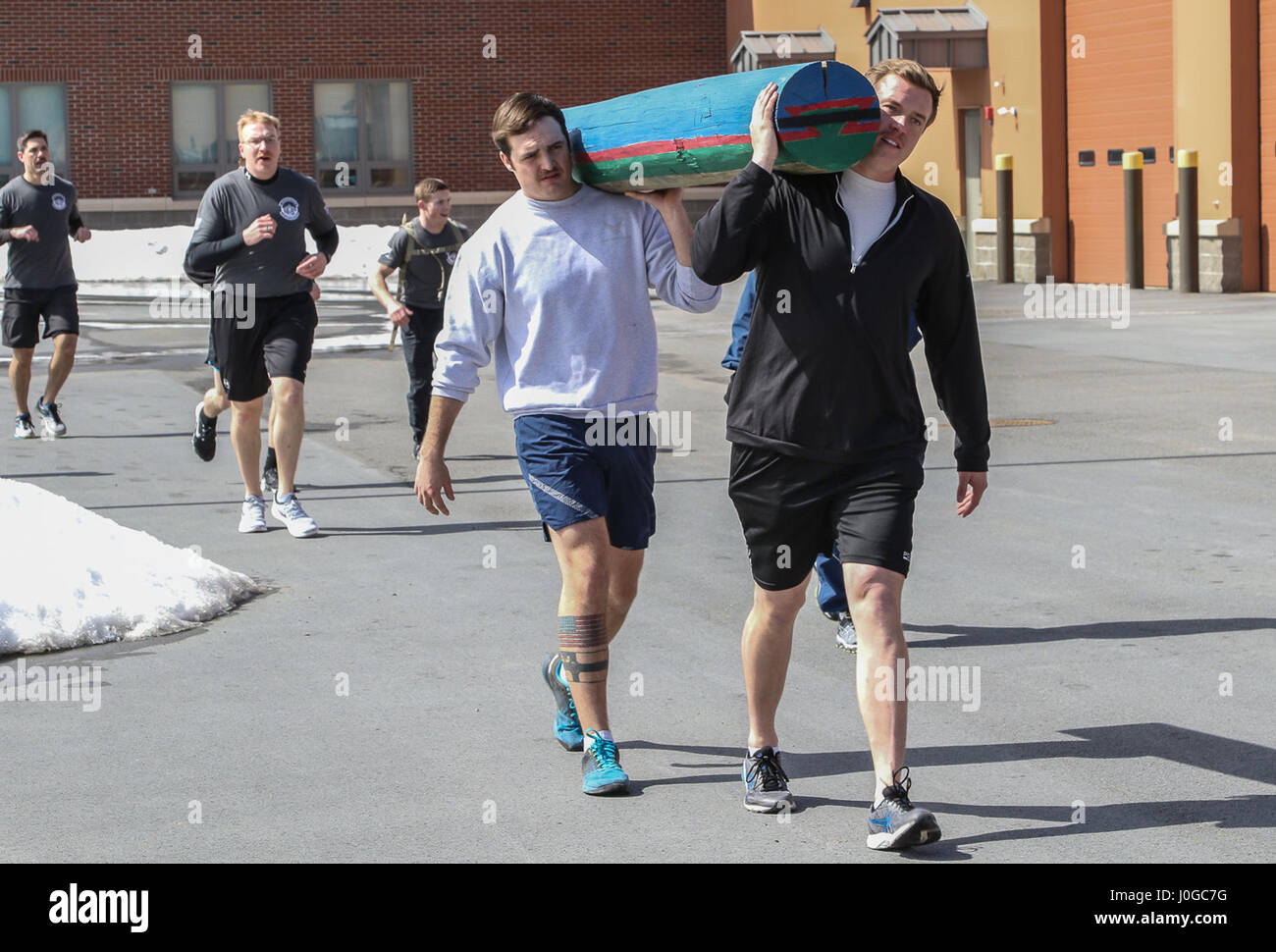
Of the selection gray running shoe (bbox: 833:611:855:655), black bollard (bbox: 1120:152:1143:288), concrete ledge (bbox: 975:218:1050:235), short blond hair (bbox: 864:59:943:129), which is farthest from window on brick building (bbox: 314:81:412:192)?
short blond hair (bbox: 864:59:943:129)

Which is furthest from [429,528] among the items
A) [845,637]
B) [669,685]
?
[669,685]

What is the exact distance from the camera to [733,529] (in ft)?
31.2

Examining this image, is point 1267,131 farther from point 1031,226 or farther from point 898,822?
point 898,822

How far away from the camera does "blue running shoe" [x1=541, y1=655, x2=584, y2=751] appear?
18.7 feet

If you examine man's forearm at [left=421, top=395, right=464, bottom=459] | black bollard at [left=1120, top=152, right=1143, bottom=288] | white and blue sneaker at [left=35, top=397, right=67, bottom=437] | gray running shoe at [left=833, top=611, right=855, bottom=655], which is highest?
black bollard at [left=1120, top=152, right=1143, bottom=288]

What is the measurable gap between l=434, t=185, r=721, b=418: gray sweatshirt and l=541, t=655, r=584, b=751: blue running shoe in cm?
91

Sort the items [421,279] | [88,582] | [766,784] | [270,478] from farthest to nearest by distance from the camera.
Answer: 1. [421,279]
2. [270,478]
3. [88,582]
4. [766,784]

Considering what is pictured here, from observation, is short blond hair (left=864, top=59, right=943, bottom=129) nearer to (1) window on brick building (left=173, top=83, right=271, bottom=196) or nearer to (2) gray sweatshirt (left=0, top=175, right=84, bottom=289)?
(2) gray sweatshirt (left=0, top=175, right=84, bottom=289)

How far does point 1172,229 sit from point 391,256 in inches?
597

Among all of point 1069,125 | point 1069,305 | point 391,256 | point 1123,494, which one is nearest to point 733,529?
point 1123,494

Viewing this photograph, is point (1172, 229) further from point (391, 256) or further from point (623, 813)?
point (623, 813)

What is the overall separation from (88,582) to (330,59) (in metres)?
31.2

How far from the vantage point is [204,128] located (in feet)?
122

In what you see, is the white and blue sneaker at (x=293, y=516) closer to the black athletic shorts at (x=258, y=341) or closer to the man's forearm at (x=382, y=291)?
the black athletic shorts at (x=258, y=341)
